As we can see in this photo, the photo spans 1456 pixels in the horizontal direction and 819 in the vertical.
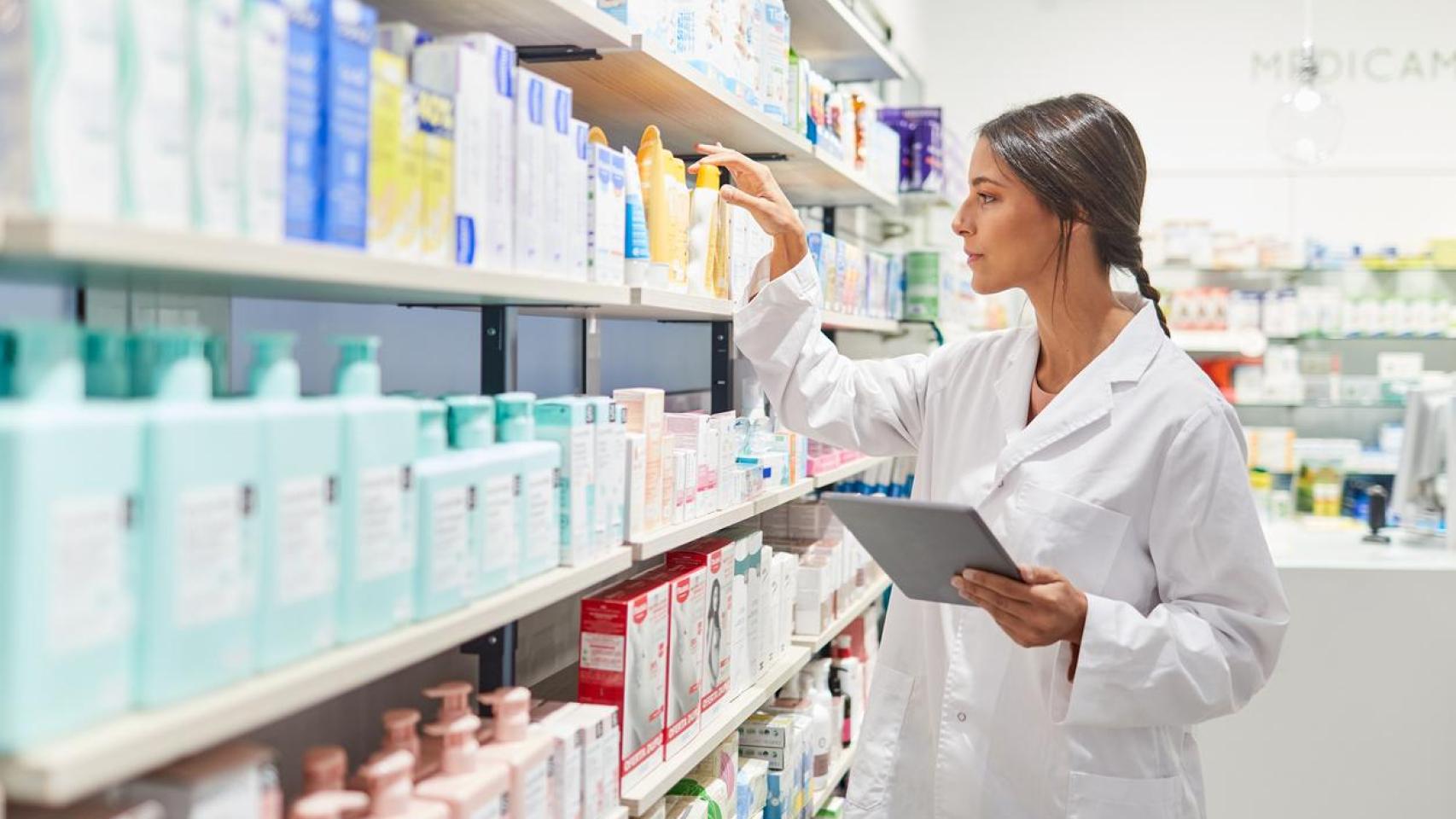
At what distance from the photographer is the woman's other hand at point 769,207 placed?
92.7 inches

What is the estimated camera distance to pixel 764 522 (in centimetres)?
358

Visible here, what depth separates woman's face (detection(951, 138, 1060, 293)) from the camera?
2.17 metres

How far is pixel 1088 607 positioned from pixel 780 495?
3.29 feet

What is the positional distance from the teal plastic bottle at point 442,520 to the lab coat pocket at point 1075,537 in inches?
41.7

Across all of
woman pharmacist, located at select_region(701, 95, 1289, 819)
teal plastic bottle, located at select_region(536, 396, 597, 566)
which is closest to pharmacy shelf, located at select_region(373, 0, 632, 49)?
woman pharmacist, located at select_region(701, 95, 1289, 819)

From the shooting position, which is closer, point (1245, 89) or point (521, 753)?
point (521, 753)

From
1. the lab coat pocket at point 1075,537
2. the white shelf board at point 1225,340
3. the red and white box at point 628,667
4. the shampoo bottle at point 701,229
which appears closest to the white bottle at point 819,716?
the red and white box at point 628,667

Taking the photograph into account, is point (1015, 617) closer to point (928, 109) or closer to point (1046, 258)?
point (1046, 258)

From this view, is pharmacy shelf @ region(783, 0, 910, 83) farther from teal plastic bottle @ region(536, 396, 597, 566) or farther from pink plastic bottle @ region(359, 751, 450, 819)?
pink plastic bottle @ region(359, 751, 450, 819)

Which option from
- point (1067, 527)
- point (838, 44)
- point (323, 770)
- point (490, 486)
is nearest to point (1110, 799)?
point (1067, 527)

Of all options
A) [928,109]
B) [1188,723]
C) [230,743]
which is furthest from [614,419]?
[928,109]

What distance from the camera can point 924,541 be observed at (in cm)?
183

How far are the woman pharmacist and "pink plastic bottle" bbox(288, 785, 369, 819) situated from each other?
994 millimetres

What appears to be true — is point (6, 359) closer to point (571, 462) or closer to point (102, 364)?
point (102, 364)
